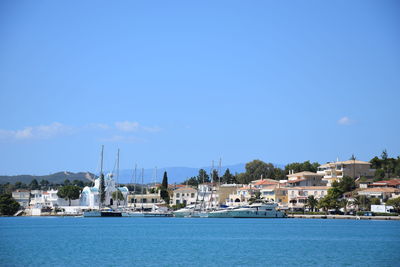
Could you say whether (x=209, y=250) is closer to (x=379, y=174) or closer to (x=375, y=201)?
(x=375, y=201)

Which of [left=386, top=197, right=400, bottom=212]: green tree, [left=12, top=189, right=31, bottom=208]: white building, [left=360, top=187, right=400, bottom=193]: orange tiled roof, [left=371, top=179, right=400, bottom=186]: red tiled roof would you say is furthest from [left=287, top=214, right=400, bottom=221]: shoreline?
[left=12, top=189, right=31, bottom=208]: white building

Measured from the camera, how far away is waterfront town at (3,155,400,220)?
114m

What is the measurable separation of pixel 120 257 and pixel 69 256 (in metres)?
3.89

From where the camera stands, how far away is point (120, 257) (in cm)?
4859

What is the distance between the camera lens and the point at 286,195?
131375 mm

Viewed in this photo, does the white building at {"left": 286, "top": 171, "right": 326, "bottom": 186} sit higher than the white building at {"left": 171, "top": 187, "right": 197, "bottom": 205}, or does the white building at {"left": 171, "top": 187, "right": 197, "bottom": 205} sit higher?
the white building at {"left": 286, "top": 171, "right": 326, "bottom": 186}

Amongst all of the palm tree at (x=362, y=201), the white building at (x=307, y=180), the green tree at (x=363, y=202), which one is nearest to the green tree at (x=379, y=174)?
the white building at (x=307, y=180)

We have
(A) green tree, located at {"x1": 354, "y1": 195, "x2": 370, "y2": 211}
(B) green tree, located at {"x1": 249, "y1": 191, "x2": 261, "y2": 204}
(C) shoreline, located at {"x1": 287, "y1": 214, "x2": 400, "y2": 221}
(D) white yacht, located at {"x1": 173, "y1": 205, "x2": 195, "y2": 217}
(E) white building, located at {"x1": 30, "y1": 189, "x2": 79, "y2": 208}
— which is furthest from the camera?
(E) white building, located at {"x1": 30, "y1": 189, "x2": 79, "y2": 208}

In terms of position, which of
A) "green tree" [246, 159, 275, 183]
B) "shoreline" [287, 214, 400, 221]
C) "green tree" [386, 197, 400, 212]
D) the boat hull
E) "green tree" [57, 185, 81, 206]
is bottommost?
"shoreline" [287, 214, 400, 221]

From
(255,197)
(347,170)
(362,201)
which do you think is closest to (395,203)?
(362,201)

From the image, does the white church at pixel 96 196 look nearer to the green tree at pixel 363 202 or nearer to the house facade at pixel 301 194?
the house facade at pixel 301 194

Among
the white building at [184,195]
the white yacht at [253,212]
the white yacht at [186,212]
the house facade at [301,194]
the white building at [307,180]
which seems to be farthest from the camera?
the white building at [184,195]

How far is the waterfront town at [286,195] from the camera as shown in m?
114

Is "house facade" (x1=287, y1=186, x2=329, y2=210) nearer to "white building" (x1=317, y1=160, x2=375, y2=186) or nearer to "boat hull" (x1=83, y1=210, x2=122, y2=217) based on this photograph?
"white building" (x1=317, y1=160, x2=375, y2=186)
